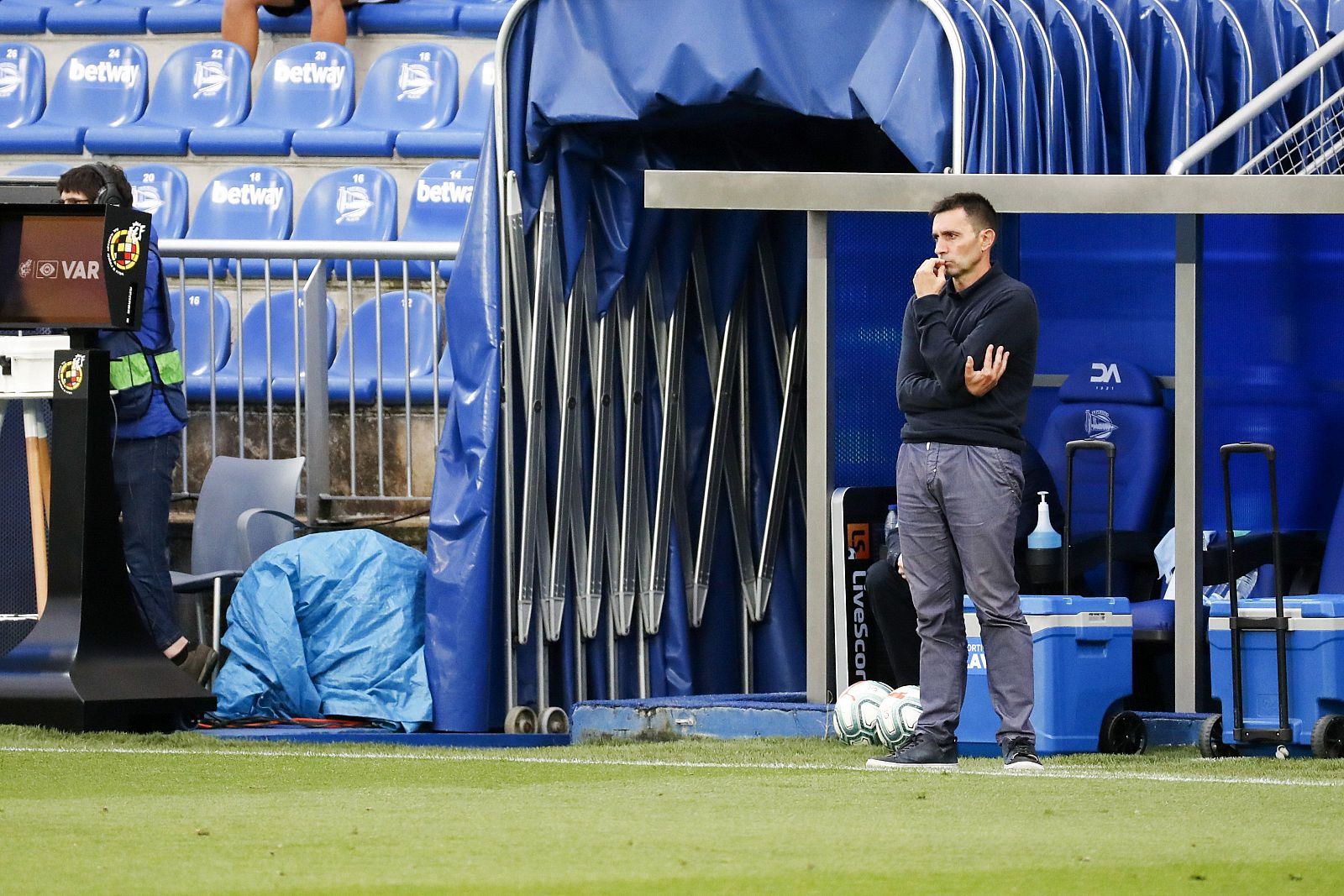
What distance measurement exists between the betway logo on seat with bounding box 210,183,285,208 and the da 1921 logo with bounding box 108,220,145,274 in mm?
5110

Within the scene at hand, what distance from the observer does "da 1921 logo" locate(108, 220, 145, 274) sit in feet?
21.8

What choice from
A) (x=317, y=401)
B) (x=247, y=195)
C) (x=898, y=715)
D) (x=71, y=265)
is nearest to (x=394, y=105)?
(x=247, y=195)

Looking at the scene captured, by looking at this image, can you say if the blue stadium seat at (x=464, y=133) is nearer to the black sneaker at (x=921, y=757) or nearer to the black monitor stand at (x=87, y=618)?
the black monitor stand at (x=87, y=618)

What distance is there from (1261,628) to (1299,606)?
128mm

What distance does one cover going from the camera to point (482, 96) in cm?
1223

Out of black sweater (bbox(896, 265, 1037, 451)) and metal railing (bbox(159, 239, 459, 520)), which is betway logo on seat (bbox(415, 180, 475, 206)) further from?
black sweater (bbox(896, 265, 1037, 451))

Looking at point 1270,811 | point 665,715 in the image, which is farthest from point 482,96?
point 1270,811

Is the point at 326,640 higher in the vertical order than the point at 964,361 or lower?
lower

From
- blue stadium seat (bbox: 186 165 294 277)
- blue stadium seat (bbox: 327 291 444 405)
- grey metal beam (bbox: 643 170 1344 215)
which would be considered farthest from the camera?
blue stadium seat (bbox: 186 165 294 277)

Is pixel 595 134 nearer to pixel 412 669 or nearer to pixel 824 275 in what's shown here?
pixel 824 275

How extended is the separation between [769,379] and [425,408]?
5.43 feet

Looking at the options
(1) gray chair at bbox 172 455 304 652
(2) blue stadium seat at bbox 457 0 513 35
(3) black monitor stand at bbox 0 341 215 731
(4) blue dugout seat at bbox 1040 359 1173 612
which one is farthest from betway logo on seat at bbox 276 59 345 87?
(3) black monitor stand at bbox 0 341 215 731

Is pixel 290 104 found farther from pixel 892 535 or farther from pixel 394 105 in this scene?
pixel 892 535

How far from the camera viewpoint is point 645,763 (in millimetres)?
5973
